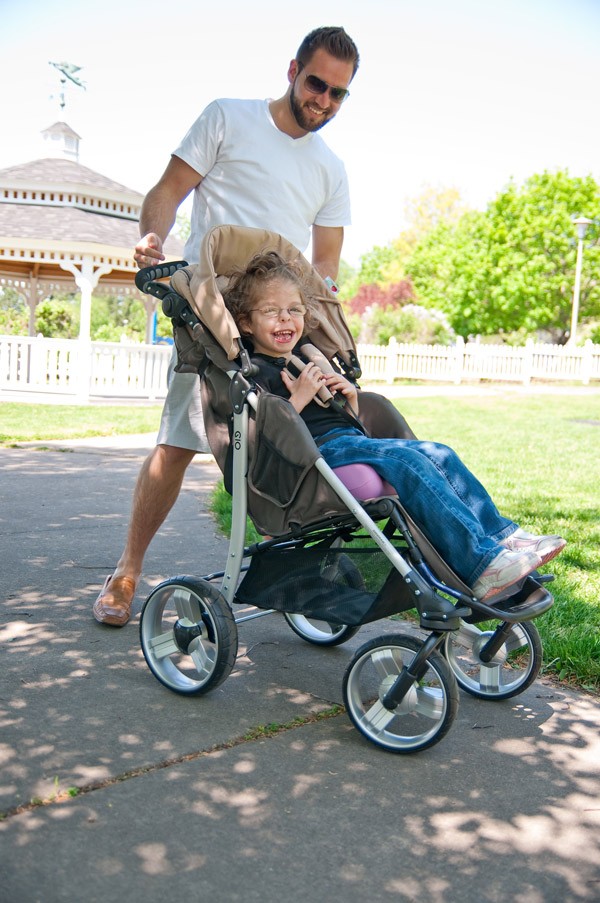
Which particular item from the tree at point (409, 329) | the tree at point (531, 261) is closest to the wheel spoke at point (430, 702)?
the tree at point (531, 261)

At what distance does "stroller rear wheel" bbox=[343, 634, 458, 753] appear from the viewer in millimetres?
2846

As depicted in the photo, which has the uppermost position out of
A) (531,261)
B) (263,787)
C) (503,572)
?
(531,261)

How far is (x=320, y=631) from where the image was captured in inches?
157

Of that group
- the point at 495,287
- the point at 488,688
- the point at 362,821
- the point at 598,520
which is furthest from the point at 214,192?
the point at 495,287

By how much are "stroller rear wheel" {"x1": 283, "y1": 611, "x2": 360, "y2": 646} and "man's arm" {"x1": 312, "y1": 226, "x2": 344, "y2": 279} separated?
5.03 ft

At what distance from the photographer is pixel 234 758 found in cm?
284

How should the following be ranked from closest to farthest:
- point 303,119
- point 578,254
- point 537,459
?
point 303,119 → point 537,459 → point 578,254

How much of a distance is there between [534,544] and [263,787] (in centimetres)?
107

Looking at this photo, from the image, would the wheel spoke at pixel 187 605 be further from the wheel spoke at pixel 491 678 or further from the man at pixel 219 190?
the wheel spoke at pixel 491 678

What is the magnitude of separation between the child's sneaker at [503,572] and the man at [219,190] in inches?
57.9

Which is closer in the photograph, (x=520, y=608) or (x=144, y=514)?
(x=520, y=608)

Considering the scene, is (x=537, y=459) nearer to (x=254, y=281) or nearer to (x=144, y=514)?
(x=144, y=514)

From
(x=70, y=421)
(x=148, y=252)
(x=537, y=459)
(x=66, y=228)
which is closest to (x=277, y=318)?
(x=148, y=252)

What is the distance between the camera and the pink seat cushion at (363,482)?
10.0 feet
